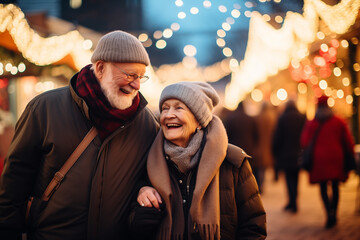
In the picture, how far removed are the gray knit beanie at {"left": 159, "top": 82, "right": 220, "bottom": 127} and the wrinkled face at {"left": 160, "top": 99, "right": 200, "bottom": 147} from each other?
4 centimetres

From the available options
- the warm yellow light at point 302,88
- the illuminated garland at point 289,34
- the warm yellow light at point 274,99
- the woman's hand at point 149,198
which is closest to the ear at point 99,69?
the woman's hand at point 149,198

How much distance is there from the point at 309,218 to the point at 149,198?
5.03 meters

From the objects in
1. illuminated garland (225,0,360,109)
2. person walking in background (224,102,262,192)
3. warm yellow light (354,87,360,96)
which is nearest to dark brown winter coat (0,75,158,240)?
illuminated garland (225,0,360,109)

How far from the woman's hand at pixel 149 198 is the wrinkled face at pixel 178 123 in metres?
0.39

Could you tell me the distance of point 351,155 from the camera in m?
5.96

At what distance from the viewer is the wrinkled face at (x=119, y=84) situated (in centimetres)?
258

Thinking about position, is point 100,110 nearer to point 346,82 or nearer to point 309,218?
point 346,82

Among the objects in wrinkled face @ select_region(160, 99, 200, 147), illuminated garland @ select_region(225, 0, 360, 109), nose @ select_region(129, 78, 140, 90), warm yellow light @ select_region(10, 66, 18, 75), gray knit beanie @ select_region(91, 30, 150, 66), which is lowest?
wrinkled face @ select_region(160, 99, 200, 147)

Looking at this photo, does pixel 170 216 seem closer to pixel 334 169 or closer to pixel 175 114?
pixel 175 114

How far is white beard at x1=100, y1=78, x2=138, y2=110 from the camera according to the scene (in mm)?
2580

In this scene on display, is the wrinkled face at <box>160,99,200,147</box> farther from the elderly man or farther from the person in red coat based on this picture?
the person in red coat

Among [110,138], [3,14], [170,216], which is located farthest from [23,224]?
[3,14]

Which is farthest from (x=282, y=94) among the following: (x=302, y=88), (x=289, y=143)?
(x=289, y=143)

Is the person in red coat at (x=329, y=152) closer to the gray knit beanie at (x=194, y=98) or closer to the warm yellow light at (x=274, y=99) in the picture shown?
the gray knit beanie at (x=194, y=98)
